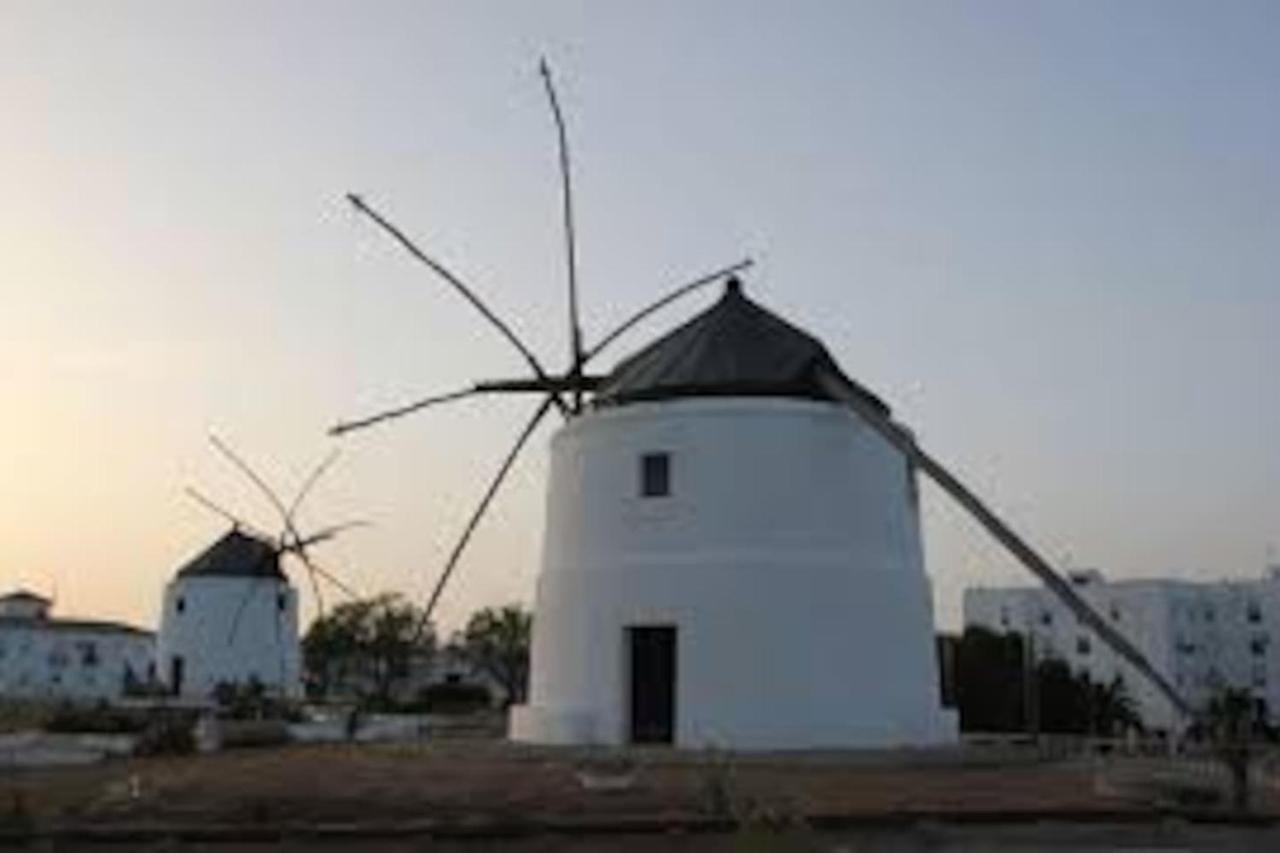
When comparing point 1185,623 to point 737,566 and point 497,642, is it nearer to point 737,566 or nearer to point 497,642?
point 497,642

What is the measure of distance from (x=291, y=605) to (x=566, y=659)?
51.4 meters

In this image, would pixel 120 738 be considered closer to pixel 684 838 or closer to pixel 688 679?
pixel 688 679

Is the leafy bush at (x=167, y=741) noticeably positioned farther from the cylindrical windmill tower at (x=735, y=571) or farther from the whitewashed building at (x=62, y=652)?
the whitewashed building at (x=62, y=652)

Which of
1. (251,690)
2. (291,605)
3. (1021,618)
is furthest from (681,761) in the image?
(1021,618)

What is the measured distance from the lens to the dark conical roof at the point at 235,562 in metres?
77.8

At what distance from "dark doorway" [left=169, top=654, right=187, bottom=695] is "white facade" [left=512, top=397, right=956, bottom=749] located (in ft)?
159

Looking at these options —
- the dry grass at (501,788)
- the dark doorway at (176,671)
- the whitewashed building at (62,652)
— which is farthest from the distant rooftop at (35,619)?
the dry grass at (501,788)

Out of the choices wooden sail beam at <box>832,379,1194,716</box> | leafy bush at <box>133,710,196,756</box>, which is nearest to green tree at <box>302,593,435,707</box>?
leafy bush at <box>133,710,196,756</box>

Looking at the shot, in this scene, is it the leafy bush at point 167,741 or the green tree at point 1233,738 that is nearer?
the green tree at point 1233,738

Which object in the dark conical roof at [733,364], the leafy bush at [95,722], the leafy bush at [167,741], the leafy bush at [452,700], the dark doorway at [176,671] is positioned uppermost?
the dark conical roof at [733,364]

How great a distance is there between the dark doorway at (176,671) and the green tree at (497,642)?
16271 mm

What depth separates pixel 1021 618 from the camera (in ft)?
384

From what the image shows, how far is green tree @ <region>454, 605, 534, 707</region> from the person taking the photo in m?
92.4

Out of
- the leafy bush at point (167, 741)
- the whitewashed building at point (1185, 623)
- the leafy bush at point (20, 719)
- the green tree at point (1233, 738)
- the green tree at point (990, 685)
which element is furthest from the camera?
the whitewashed building at point (1185, 623)
